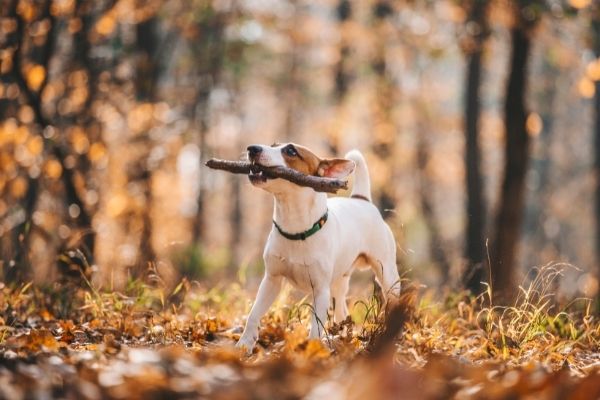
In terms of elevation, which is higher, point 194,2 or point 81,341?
point 194,2

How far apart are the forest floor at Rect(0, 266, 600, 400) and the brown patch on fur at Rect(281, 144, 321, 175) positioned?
106 cm

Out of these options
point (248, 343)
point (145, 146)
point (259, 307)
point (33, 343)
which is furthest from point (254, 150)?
point (145, 146)

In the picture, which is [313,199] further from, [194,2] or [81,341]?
[194,2]

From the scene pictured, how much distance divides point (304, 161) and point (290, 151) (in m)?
0.16

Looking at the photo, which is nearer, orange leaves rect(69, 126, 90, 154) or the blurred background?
the blurred background

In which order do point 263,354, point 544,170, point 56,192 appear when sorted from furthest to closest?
point 544,170 < point 56,192 < point 263,354

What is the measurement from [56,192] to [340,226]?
595cm

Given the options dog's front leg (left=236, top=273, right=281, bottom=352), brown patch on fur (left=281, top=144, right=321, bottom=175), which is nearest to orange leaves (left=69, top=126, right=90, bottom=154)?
brown patch on fur (left=281, top=144, right=321, bottom=175)

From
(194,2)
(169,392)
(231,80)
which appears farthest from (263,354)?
(231,80)

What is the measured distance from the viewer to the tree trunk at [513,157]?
10609 mm

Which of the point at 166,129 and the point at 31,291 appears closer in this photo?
the point at 31,291

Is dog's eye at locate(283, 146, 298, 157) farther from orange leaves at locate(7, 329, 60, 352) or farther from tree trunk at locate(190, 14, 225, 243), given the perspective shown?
tree trunk at locate(190, 14, 225, 243)

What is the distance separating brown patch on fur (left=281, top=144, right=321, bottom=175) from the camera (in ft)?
17.4

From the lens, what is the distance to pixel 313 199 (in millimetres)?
5273
